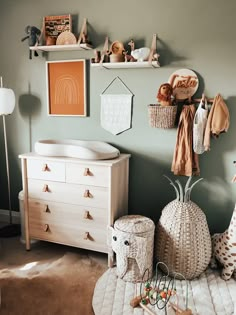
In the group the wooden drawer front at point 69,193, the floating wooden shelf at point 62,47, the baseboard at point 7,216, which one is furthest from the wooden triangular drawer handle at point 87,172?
the baseboard at point 7,216

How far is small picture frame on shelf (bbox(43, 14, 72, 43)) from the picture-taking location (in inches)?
103

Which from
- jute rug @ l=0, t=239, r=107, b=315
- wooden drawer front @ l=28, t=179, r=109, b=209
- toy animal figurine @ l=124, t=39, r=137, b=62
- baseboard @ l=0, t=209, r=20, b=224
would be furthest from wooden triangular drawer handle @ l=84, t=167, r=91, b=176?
baseboard @ l=0, t=209, r=20, b=224

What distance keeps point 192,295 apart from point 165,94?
1478mm

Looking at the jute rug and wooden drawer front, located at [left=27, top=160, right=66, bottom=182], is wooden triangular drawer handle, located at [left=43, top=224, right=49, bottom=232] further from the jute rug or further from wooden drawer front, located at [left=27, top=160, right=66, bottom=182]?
wooden drawer front, located at [left=27, top=160, right=66, bottom=182]

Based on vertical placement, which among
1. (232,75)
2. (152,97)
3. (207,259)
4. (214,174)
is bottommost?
(207,259)

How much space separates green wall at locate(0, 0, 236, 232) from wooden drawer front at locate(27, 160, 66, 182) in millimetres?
513

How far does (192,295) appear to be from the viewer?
1.97 meters

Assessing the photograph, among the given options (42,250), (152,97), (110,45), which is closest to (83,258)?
(42,250)

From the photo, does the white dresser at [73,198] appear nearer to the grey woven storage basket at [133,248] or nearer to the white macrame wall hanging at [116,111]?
the grey woven storage basket at [133,248]

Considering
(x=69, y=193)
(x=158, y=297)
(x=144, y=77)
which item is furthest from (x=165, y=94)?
(x=158, y=297)

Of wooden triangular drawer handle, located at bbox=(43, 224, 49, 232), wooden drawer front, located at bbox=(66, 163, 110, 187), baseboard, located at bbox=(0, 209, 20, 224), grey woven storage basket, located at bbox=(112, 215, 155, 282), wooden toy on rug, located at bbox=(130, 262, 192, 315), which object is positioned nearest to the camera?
wooden toy on rug, located at bbox=(130, 262, 192, 315)

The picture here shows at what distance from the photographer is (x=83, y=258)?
2445 millimetres

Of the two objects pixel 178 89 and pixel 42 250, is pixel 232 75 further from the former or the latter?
pixel 42 250

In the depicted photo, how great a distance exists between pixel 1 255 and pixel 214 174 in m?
1.94
